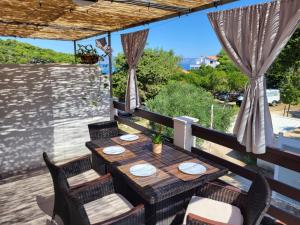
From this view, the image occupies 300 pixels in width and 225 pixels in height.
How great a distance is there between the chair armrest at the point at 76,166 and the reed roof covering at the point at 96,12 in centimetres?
192

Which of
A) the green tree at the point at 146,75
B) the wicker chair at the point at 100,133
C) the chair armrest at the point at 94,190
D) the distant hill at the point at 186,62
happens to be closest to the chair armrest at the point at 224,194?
the chair armrest at the point at 94,190

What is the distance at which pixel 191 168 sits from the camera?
6.89 ft

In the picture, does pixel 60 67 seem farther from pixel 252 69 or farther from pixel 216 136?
pixel 252 69

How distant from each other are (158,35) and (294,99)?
2407 centimetres

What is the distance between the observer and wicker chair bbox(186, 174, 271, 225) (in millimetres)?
1540

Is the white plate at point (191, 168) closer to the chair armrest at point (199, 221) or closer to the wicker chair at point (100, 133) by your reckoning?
the chair armrest at point (199, 221)

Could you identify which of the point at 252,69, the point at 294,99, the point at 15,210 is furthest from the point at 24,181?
the point at 294,99

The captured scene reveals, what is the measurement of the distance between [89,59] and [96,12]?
99 centimetres

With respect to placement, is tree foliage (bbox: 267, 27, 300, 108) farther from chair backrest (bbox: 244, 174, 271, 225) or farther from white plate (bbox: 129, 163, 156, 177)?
white plate (bbox: 129, 163, 156, 177)

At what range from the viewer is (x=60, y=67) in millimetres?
3857

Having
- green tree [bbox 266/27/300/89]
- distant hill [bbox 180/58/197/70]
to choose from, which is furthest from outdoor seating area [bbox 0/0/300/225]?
distant hill [bbox 180/58/197/70]

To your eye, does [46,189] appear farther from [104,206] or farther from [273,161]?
[273,161]

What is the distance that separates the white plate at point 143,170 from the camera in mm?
2000

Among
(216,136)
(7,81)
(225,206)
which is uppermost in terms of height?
(7,81)
